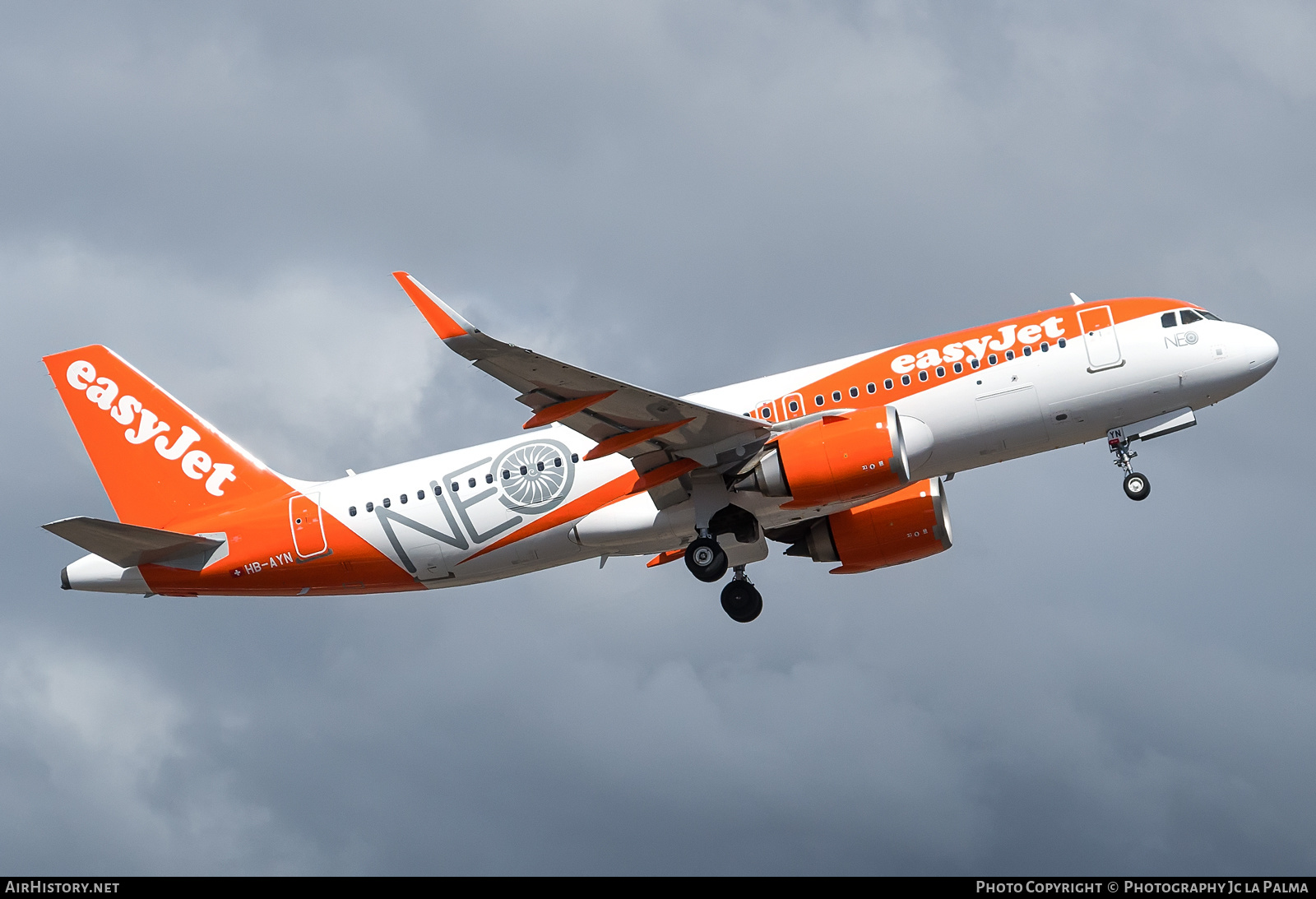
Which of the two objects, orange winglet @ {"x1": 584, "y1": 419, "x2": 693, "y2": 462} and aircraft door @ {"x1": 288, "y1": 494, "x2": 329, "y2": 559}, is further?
aircraft door @ {"x1": 288, "y1": 494, "x2": 329, "y2": 559}

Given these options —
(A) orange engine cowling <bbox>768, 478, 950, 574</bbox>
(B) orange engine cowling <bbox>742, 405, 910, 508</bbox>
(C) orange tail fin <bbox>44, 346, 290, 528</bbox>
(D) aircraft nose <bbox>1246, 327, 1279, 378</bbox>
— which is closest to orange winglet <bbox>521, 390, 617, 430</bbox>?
(B) orange engine cowling <bbox>742, 405, 910, 508</bbox>

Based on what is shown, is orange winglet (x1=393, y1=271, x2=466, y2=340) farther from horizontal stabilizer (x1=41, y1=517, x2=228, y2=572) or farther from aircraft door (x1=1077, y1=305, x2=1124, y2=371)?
aircraft door (x1=1077, y1=305, x2=1124, y2=371)

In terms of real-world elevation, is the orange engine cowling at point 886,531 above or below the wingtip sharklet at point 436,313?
below

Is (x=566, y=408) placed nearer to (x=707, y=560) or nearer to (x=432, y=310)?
(x=432, y=310)

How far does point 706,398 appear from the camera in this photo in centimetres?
3797

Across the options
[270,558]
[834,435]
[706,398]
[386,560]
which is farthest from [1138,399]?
[270,558]

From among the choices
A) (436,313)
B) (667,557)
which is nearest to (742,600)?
(667,557)

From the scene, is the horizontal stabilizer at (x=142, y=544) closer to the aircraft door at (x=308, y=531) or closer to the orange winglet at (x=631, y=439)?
the aircraft door at (x=308, y=531)

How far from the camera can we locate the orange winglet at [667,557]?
41141 mm

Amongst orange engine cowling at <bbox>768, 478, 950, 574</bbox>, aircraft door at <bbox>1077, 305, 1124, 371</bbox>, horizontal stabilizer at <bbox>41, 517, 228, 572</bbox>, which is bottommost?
orange engine cowling at <bbox>768, 478, 950, 574</bbox>

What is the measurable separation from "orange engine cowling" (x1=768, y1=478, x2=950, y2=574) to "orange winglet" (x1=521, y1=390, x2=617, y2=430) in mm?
9762

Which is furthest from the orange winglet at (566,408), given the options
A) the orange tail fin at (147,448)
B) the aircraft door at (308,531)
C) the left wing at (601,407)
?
the orange tail fin at (147,448)

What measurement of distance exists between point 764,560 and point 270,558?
13.2 meters

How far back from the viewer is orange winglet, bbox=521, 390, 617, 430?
109 feet
